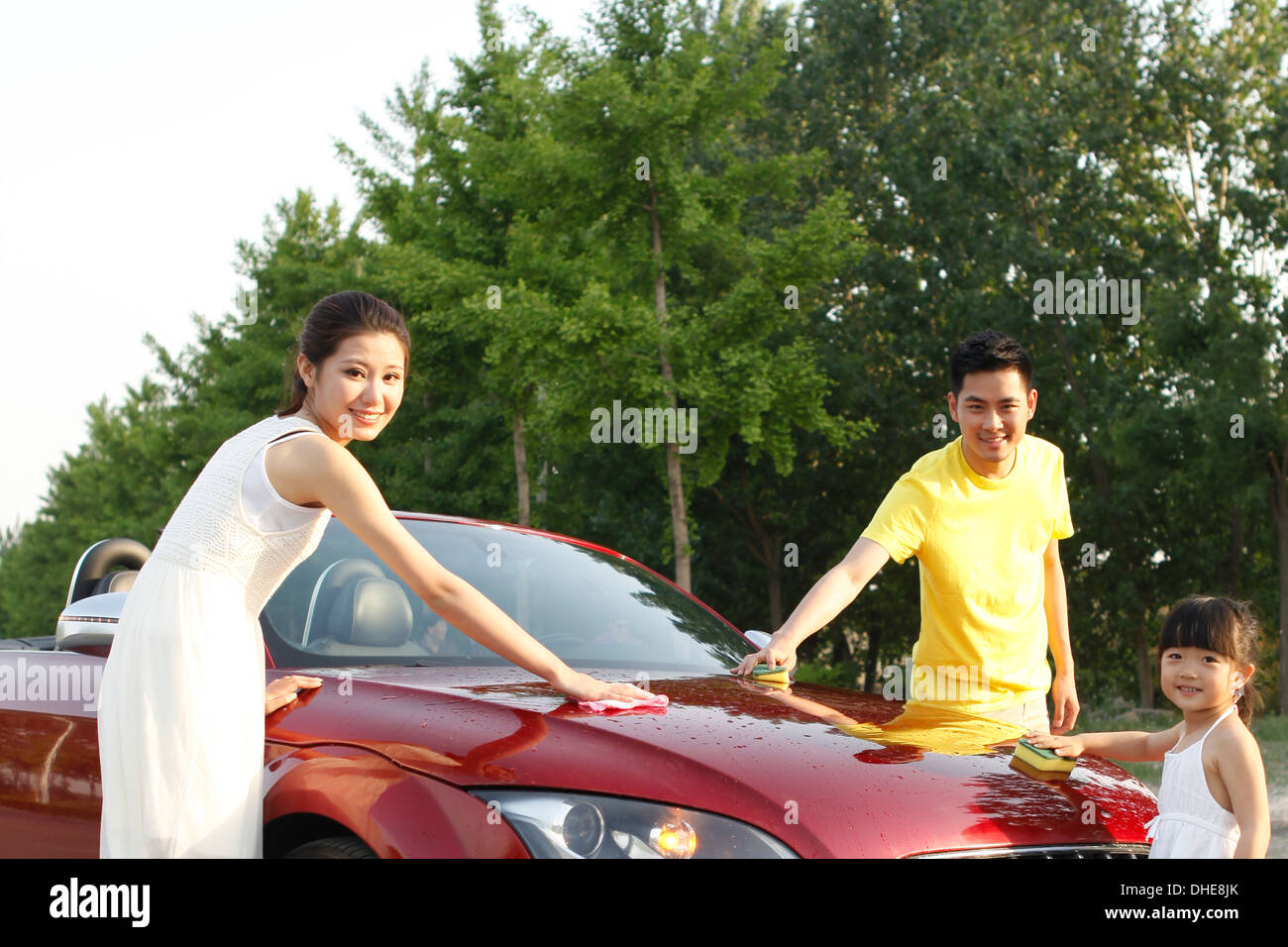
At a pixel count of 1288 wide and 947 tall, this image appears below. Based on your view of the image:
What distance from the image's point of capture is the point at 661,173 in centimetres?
1798

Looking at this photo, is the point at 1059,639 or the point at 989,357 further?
the point at 1059,639

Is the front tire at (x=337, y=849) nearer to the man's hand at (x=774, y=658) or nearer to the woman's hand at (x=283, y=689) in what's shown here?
the woman's hand at (x=283, y=689)

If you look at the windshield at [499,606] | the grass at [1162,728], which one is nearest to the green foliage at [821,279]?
the grass at [1162,728]

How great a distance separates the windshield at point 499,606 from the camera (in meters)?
3.54

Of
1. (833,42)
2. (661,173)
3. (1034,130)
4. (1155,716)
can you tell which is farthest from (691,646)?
(833,42)

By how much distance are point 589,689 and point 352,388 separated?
0.87 meters

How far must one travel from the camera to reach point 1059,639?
412 centimetres

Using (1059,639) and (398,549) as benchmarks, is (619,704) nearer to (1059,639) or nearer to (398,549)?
(398,549)

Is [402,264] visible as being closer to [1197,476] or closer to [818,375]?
[818,375]

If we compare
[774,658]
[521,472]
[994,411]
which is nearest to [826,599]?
[774,658]

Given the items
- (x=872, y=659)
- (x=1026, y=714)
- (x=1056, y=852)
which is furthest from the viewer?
(x=872, y=659)

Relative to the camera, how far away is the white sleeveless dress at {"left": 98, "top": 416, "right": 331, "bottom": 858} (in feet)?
8.95

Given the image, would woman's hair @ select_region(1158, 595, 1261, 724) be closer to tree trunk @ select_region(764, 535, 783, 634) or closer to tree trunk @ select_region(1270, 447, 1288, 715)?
tree trunk @ select_region(1270, 447, 1288, 715)

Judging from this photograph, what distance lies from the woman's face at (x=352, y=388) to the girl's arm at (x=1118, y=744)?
169 cm
